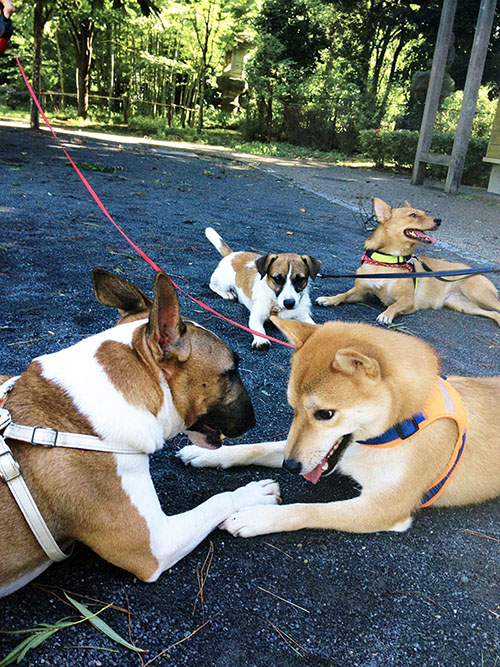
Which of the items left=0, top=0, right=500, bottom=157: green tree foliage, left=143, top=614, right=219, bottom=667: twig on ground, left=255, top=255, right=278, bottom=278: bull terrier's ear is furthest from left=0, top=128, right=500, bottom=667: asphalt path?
left=0, top=0, right=500, bottom=157: green tree foliage

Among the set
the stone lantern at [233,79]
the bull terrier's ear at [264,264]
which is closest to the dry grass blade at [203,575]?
the bull terrier's ear at [264,264]

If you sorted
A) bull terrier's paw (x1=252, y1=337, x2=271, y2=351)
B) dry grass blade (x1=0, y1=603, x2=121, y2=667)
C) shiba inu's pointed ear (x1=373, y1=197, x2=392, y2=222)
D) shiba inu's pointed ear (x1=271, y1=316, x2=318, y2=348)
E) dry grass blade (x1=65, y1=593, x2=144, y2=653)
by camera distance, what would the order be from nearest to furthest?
dry grass blade (x1=0, y1=603, x2=121, y2=667), dry grass blade (x1=65, y1=593, x2=144, y2=653), shiba inu's pointed ear (x1=271, y1=316, x2=318, y2=348), bull terrier's paw (x1=252, y1=337, x2=271, y2=351), shiba inu's pointed ear (x1=373, y1=197, x2=392, y2=222)

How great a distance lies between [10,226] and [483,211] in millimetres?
11459

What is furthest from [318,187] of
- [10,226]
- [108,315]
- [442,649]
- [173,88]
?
[173,88]

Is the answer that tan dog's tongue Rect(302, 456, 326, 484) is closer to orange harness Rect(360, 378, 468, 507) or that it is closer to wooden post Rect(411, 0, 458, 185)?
orange harness Rect(360, 378, 468, 507)

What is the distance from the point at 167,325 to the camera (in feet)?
7.03

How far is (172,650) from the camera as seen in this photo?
6.24ft

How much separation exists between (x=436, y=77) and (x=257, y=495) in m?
16.7

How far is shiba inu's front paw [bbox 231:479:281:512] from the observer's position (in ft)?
8.34

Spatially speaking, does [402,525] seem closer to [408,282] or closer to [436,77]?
[408,282]

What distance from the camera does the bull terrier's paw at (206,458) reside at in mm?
2922

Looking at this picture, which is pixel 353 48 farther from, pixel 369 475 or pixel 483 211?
pixel 369 475

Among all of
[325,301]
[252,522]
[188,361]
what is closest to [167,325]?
[188,361]

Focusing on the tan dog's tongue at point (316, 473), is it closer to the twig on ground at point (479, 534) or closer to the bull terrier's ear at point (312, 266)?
the twig on ground at point (479, 534)
